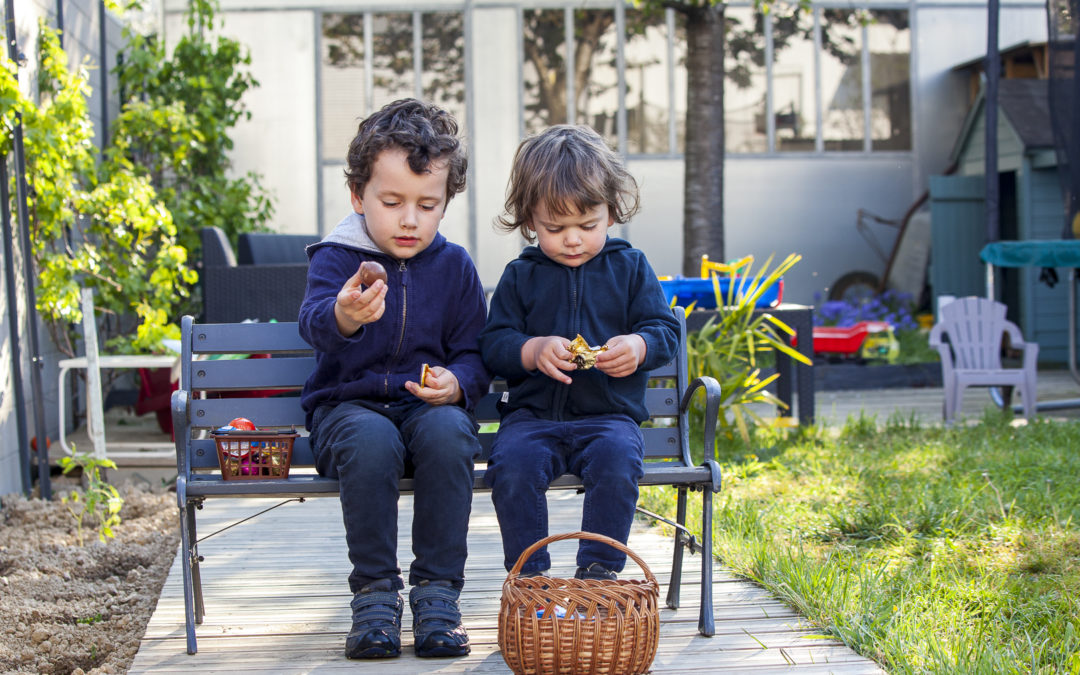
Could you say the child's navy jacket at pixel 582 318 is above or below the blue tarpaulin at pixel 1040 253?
below

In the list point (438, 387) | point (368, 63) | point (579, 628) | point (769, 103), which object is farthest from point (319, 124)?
point (579, 628)

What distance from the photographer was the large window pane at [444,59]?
11188mm

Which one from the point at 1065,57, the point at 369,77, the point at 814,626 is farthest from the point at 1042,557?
the point at 369,77

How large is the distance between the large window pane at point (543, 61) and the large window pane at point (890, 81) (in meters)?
3.38

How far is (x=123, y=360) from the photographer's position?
496 cm

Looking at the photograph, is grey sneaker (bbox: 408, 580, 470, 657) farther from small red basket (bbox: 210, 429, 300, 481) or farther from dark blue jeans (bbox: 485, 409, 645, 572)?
small red basket (bbox: 210, 429, 300, 481)

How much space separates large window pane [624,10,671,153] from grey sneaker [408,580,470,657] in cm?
938

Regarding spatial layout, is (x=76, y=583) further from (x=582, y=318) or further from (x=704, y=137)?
(x=704, y=137)

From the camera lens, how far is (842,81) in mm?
11719

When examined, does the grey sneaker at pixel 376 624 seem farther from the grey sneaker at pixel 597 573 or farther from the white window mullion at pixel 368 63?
the white window mullion at pixel 368 63

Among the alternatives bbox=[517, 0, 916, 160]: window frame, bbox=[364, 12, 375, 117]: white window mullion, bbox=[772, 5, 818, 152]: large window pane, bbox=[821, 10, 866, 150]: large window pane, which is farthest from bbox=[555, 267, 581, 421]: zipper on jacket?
bbox=[821, 10, 866, 150]: large window pane

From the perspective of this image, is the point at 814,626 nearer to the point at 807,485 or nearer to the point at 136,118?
the point at 807,485

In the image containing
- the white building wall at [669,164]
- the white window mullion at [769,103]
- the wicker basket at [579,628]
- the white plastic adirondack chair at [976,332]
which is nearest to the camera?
the wicker basket at [579,628]

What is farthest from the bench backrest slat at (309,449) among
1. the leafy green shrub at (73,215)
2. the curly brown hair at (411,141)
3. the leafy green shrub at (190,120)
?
the leafy green shrub at (190,120)
